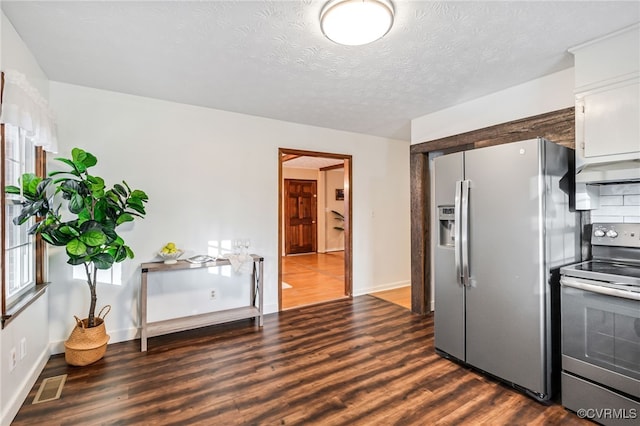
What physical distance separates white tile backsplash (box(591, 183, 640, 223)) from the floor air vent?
14.0 feet

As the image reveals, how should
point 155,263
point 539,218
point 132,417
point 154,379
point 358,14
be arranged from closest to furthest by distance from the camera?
point 358,14 → point 132,417 → point 539,218 → point 154,379 → point 155,263

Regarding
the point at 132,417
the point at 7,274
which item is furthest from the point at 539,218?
the point at 7,274

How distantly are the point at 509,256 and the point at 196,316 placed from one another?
3.10 meters

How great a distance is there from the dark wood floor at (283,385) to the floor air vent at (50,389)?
0.14 feet

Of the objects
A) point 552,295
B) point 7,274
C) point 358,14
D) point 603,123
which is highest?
point 358,14

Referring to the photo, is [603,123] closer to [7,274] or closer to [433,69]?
[433,69]

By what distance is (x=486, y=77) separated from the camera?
2719 mm

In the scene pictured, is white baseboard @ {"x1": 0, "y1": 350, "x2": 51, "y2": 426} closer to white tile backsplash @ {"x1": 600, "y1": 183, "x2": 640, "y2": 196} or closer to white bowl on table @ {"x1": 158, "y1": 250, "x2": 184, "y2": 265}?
white bowl on table @ {"x1": 158, "y1": 250, "x2": 184, "y2": 265}

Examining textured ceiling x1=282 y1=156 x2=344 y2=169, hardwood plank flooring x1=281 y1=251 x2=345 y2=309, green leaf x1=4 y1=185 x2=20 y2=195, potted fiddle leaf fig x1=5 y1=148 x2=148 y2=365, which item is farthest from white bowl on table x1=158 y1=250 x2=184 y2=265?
textured ceiling x1=282 y1=156 x2=344 y2=169

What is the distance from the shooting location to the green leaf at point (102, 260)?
2.48 metres

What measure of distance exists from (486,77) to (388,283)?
3337 mm

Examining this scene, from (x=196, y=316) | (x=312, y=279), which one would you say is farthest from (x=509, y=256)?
(x=312, y=279)

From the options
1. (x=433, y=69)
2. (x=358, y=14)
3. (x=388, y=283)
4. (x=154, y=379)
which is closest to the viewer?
(x=358, y=14)

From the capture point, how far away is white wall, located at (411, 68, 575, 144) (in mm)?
2602
